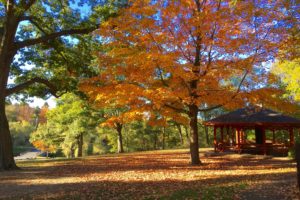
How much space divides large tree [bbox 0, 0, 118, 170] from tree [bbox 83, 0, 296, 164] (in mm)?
3360

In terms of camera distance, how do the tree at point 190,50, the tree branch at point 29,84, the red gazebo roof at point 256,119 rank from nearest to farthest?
the tree at point 190,50 → the tree branch at point 29,84 → the red gazebo roof at point 256,119

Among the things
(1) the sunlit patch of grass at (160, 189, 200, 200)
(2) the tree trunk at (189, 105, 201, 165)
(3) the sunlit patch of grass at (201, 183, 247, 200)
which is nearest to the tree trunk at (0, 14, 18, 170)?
(2) the tree trunk at (189, 105, 201, 165)

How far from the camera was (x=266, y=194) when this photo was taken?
8.82 meters

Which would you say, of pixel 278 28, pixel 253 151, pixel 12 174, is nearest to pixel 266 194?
pixel 278 28

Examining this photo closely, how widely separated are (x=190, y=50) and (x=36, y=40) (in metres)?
8.35

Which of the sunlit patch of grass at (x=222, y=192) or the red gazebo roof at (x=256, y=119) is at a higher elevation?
the red gazebo roof at (x=256, y=119)

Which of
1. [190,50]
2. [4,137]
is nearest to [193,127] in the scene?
[190,50]

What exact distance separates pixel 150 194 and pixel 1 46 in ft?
39.8

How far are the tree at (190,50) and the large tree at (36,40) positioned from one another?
336 cm

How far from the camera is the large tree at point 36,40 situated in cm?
1722

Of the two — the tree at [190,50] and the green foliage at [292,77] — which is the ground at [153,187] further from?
the green foliage at [292,77]

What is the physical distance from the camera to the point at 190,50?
1573 centimetres

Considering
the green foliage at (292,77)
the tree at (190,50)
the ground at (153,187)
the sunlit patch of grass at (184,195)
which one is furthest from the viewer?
the green foliage at (292,77)

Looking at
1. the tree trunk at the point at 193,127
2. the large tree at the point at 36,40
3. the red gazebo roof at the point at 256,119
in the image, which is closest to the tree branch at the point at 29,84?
the large tree at the point at 36,40
